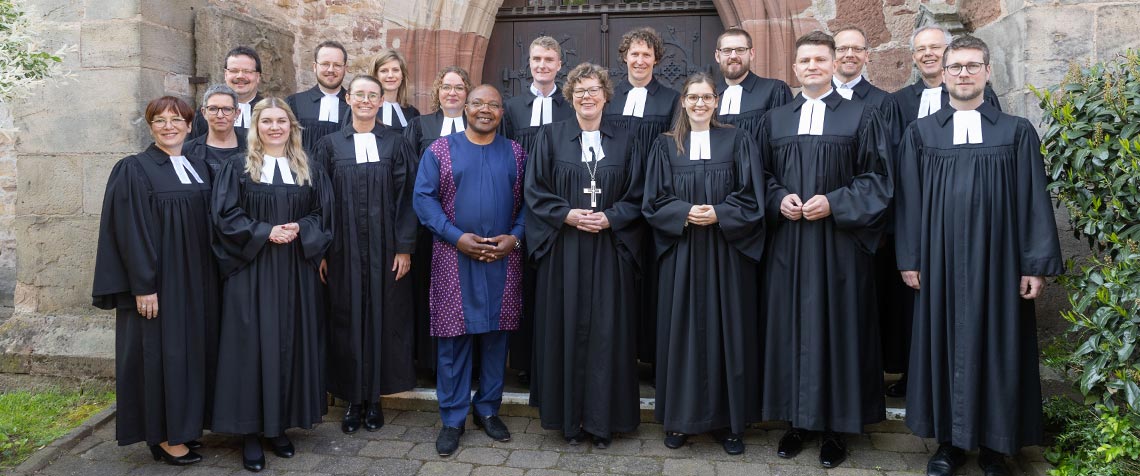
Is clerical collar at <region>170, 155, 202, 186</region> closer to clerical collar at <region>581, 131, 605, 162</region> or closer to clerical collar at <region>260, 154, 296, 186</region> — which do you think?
clerical collar at <region>260, 154, 296, 186</region>

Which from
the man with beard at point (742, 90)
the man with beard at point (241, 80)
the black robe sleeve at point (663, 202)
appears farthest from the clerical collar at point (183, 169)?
the man with beard at point (742, 90)

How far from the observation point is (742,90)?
4781mm

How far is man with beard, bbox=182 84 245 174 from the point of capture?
4188 mm

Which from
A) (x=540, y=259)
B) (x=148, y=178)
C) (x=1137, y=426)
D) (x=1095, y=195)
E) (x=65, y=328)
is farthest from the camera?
(x=65, y=328)

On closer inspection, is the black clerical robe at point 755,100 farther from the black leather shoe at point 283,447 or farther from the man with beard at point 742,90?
the black leather shoe at point 283,447

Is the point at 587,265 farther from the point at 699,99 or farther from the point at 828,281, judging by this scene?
the point at 828,281

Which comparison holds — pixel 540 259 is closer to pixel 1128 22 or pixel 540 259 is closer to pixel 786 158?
pixel 786 158

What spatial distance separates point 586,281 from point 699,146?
859 mm

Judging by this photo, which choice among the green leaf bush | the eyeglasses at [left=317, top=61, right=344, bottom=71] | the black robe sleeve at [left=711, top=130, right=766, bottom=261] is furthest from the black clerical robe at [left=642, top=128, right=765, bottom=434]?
the eyeglasses at [left=317, top=61, right=344, bottom=71]

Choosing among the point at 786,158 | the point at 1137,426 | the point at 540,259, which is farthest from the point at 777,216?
the point at 1137,426

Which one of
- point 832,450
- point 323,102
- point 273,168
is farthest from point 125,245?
point 832,450

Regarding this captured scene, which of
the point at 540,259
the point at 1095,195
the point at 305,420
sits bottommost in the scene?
the point at 305,420

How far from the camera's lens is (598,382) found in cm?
417

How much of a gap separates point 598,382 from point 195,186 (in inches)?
85.5
